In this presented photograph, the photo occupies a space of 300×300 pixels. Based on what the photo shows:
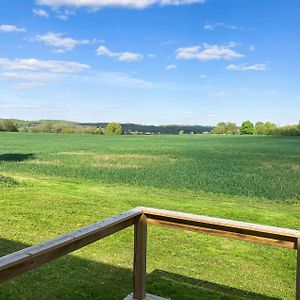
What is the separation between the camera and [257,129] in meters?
123

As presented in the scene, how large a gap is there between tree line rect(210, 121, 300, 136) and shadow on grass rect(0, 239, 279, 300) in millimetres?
96013

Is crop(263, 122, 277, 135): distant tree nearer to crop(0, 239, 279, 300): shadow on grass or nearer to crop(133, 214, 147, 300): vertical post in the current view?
crop(0, 239, 279, 300): shadow on grass

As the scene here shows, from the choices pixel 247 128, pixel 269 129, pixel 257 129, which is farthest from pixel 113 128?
pixel 247 128

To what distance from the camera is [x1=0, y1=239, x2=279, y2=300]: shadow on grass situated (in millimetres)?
5188

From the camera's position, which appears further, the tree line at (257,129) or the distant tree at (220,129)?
the distant tree at (220,129)

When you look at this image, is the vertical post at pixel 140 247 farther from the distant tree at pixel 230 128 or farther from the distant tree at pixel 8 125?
the distant tree at pixel 230 128

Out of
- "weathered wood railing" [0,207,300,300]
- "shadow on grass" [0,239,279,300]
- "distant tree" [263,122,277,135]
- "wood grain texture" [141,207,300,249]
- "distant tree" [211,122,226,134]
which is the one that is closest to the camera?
"weathered wood railing" [0,207,300,300]

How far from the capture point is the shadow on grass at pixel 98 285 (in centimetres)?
519

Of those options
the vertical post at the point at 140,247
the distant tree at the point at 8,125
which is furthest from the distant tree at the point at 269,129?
the vertical post at the point at 140,247

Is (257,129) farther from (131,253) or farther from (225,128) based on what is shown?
(131,253)

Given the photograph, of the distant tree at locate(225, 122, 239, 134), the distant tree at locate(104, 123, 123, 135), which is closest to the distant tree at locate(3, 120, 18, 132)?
the distant tree at locate(104, 123, 123, 135)

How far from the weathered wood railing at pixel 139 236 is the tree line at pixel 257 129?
97458 millimetres

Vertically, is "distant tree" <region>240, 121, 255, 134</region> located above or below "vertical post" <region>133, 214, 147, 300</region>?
above

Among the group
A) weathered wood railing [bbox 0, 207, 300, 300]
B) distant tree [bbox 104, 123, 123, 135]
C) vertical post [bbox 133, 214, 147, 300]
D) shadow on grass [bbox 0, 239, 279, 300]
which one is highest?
distant tree [bbox 104, 123, 123, 135]
